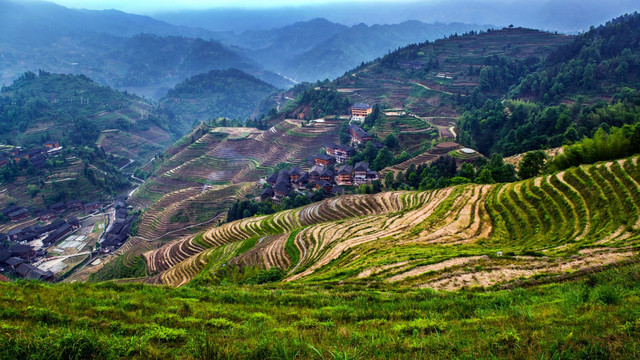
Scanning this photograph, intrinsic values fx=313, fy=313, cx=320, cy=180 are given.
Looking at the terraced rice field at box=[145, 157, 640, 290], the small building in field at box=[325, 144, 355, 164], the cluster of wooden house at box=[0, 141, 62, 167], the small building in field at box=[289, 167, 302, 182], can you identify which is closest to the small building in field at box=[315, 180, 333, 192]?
the small building in field at box=[289, 167, 302, 182]

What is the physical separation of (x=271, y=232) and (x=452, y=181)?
19352 millimetres

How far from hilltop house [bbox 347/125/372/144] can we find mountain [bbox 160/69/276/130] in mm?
74426

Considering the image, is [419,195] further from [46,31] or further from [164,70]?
[46,31]

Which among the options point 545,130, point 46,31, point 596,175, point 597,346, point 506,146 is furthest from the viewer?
point 46,31

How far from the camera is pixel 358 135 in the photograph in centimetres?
5659

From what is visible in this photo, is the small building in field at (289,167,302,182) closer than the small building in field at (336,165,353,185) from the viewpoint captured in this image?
No

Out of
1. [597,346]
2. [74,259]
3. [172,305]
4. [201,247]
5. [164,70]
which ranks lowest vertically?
[74,259]

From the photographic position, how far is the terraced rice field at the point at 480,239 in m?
10.5

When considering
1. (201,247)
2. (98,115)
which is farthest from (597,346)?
(98,115)

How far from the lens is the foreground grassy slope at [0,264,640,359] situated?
450 centimetres

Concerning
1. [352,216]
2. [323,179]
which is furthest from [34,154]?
[352,216]

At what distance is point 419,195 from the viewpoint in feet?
97.4

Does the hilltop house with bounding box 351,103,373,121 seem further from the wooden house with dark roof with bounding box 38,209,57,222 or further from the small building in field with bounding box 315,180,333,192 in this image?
the wooden house with dark roof with bounding box 38,209,57,222

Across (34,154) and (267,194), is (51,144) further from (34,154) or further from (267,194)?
(267,194)
